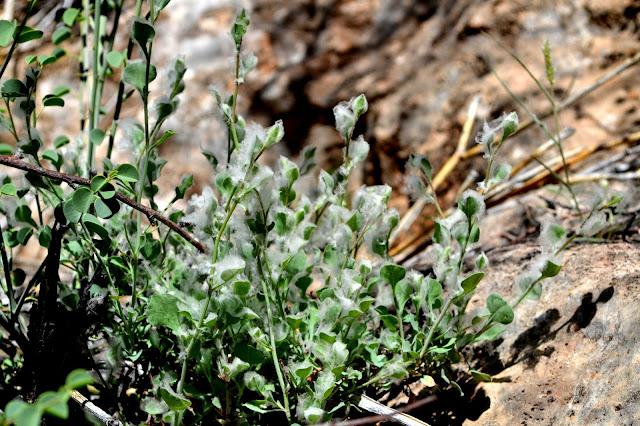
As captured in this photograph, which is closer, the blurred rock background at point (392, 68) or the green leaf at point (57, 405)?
the green leaf at point (57, 405)

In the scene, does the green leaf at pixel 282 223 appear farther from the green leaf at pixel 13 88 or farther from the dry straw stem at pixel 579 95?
the dry straw stem at pixel 579 95

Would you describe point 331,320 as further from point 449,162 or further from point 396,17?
point 396,17

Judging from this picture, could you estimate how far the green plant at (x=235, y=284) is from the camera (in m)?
0.76

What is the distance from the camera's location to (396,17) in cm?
197

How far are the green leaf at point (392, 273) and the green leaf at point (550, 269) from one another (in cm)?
18

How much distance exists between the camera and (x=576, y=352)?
0.91 m

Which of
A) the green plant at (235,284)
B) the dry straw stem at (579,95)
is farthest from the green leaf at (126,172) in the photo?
the dry straw stem at (579,95)

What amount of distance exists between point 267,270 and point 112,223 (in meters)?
0.25

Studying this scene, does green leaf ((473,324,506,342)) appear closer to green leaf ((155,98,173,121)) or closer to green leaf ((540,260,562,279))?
green leaf ((540,260,562,279))

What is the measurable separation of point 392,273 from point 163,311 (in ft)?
1.05

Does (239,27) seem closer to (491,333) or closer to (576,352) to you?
(491,333)

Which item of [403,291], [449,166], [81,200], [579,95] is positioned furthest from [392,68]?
[81,200]

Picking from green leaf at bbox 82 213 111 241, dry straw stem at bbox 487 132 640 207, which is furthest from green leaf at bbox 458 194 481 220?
dry straw stem at bbox 487 132 640 207

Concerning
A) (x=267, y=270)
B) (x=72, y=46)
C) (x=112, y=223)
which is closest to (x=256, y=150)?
(x=267, y=270)
